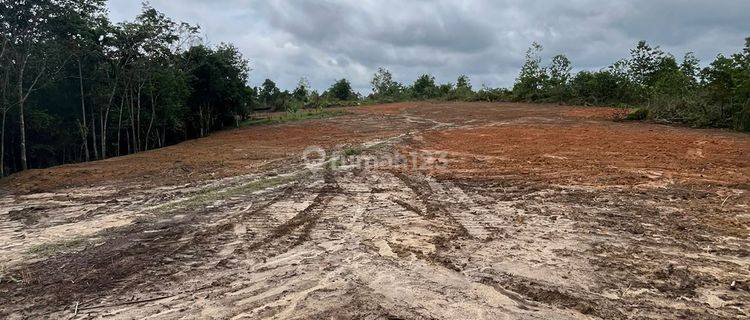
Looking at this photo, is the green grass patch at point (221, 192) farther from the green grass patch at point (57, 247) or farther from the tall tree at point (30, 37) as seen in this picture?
the tall tree at point (30, 37)

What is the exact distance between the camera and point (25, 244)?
17.0 feet

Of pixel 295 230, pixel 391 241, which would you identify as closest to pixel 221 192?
pixel 295 230

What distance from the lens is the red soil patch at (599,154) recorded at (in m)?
8.39

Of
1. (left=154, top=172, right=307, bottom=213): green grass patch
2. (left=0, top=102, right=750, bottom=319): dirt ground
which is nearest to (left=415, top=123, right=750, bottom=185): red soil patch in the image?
(left=0, top=102, right=750, bottom=319): dirt ground

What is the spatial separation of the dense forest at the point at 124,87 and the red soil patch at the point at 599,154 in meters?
3.68

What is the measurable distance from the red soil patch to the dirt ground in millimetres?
103

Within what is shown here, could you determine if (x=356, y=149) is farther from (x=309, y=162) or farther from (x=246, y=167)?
(x=246, y=167)

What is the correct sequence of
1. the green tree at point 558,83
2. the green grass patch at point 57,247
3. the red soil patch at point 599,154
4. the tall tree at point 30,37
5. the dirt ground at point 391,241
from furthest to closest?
the green tree at point 558,83 → the tall tree at point 30,37 → the red soil patch at point 599,154 → the green grass patch at point 57,247 → the dirt ground at point 391,241

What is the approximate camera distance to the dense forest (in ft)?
46.6

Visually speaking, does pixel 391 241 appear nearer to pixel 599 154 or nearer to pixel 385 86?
pixel 599 154

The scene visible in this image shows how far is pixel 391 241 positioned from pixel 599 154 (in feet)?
26.4

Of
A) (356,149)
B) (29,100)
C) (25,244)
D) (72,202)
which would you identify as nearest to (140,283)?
(25,244)

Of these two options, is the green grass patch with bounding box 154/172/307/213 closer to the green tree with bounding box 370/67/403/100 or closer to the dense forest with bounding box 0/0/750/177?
the dense forest with bounding box 0/0/750/177

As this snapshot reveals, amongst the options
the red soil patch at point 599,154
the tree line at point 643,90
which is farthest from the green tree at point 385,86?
the red soil patch at point 599,154
